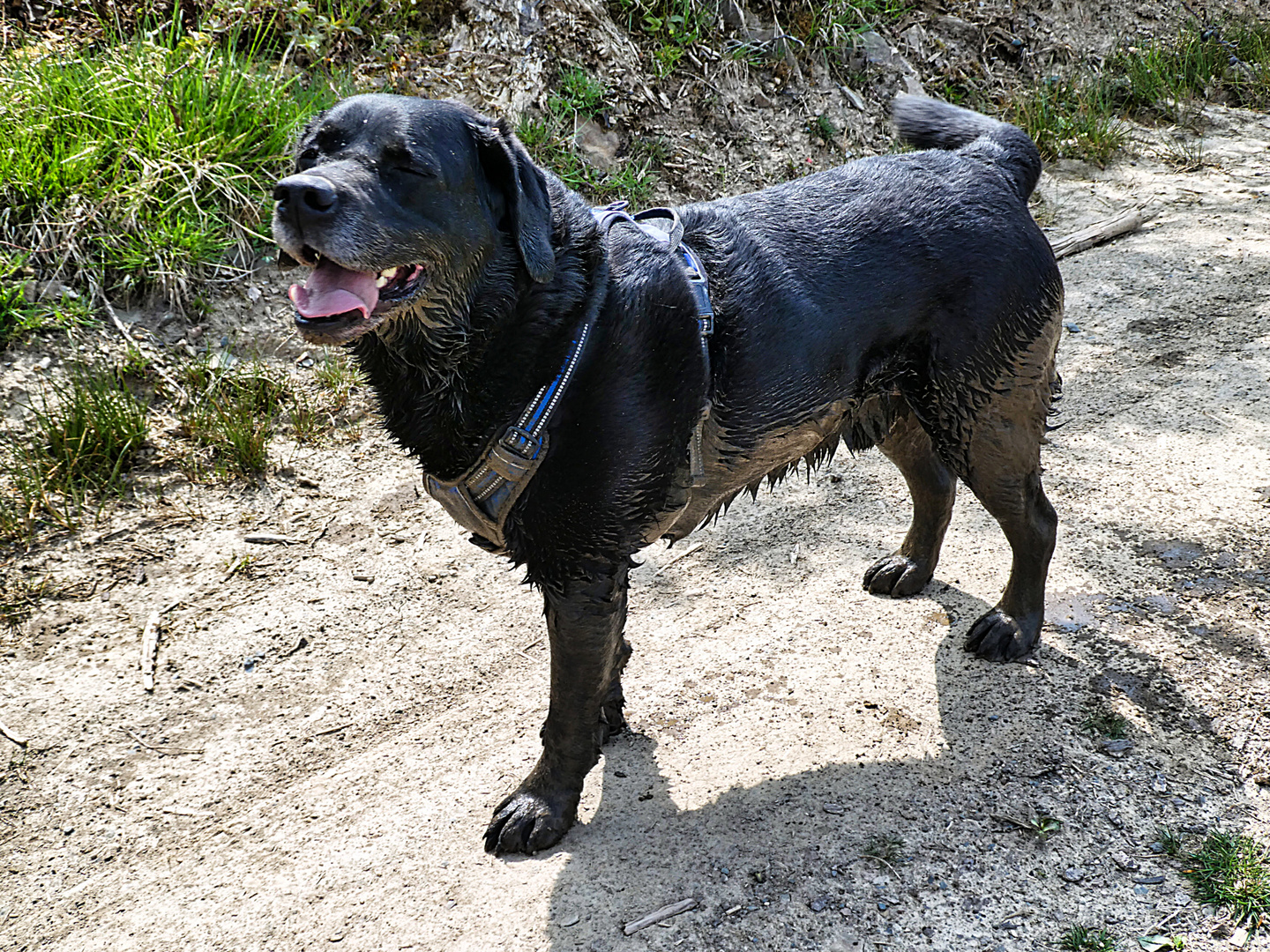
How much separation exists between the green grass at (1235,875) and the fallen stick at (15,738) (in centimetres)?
333

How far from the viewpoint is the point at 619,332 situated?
2.41 meters

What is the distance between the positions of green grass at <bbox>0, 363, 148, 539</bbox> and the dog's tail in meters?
3.24

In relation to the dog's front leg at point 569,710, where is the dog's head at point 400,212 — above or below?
above

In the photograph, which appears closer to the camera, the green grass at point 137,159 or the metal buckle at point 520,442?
the metal buckle at point 520,442

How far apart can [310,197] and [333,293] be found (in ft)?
0.66

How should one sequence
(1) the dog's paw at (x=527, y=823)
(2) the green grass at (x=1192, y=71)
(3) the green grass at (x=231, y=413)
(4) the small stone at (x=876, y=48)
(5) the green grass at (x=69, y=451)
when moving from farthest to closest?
(2) the green grass at (x=1192, y=71) → (4) the small stone at (x=876, y=48) → (3) the green grass at (x=231, y=413) → (5) the green grass at (x=69, y=451) → (1) the dog's paw at (x=527, y=823)

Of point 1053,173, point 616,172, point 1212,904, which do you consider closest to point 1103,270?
point 1053,173

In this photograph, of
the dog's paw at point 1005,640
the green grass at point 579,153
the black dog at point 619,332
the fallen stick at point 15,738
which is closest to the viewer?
the black dog at point 619,332

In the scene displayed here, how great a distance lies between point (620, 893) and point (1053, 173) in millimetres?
6107

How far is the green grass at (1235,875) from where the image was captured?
2.32 m

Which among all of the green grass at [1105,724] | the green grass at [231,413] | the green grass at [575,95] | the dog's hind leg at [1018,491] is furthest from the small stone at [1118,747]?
the green grass at [575,95]

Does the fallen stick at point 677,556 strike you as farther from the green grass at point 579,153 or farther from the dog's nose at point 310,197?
the green grass at point 579,153

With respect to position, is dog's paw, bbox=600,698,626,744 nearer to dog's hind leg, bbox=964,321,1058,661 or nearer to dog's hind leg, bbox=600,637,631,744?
dog's hind leg, bbox=600,637,631,744

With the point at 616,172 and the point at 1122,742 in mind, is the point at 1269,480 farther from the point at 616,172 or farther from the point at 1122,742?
the point at 616,172
